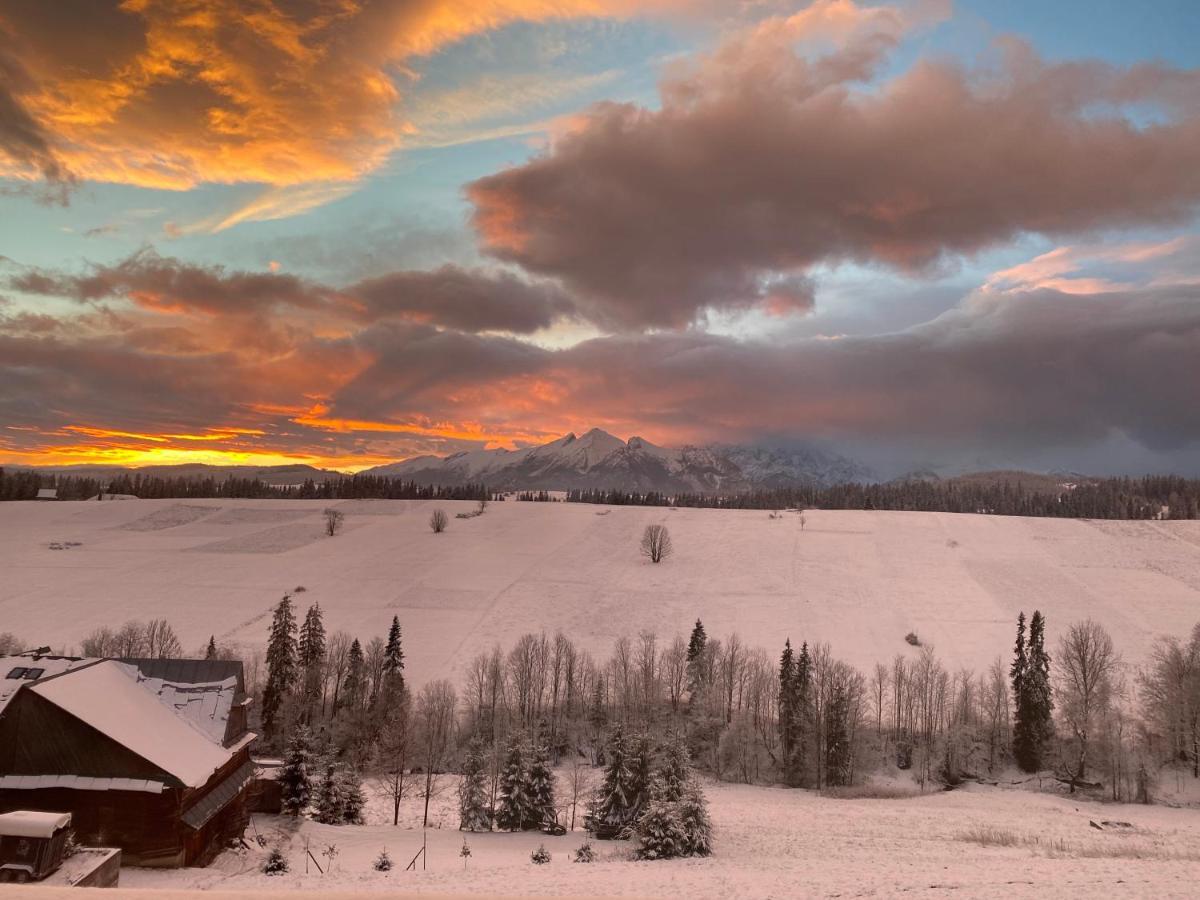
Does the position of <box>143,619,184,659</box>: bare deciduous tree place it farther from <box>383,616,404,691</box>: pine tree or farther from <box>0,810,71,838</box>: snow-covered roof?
<box>0,810,71,838</box>: snow-covered roof

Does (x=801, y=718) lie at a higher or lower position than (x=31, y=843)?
lower

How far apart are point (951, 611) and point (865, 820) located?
59935 millimetres

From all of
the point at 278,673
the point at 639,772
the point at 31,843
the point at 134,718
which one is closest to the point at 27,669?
the point at 134,718

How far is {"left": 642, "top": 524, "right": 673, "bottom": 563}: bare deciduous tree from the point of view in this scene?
392 ft

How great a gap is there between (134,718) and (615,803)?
87.7 feet

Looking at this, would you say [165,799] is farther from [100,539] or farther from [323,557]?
[100,539]

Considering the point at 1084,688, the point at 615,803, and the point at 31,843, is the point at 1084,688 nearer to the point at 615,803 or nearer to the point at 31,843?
the point at 615,803

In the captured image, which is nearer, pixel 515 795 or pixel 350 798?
pixel 350 798

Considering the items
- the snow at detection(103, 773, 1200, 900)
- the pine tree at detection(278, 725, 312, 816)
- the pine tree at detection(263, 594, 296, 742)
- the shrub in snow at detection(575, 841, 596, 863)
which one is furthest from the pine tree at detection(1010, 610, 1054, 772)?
the pine tree at detection(263, 594, 296, 742)

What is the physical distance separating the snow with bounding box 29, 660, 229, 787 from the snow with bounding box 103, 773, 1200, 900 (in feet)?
13.9

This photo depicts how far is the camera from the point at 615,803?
41.3m

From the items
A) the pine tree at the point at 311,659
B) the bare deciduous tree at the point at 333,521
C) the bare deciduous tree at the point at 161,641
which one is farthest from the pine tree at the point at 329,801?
the bare deciduous tree at the point at 333,521

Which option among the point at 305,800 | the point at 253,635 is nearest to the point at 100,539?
the point at 253,635

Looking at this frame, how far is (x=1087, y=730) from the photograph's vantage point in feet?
201
